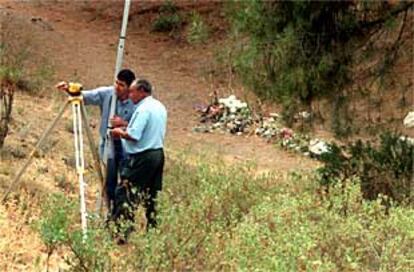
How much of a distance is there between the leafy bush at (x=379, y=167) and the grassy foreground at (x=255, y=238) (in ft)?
7.02

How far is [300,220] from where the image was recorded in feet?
22.0

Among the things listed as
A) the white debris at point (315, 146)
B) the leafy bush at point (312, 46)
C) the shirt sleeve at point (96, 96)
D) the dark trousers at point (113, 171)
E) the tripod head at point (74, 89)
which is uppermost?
the leafy bush at point (312, 46)

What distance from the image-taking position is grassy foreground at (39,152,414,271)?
539 centimetres

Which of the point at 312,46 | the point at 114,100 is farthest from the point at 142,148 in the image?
the point at 312,46

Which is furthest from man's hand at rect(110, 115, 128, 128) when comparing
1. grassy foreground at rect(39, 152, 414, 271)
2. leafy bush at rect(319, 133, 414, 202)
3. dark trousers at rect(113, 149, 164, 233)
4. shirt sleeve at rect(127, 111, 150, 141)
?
leafy bush at rect(319, 133, 414, 202)

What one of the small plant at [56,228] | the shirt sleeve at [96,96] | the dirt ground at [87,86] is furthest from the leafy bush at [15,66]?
the small plant at [56,228]

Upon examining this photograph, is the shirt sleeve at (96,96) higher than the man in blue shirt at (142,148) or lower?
higher

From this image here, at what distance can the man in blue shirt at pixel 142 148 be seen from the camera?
7977 mm

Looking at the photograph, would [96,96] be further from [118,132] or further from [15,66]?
[15,66]

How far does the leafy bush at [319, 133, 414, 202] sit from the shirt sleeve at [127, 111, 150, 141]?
295 cm

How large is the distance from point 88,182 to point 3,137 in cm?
103

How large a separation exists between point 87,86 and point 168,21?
5.30 m

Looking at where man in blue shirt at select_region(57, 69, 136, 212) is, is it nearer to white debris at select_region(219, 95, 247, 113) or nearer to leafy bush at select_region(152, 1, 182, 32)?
white debris at select_region(219, 95, 247, 113)

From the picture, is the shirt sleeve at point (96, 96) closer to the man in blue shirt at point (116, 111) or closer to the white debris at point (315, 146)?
the man in blue shirt at point (116, 111)
